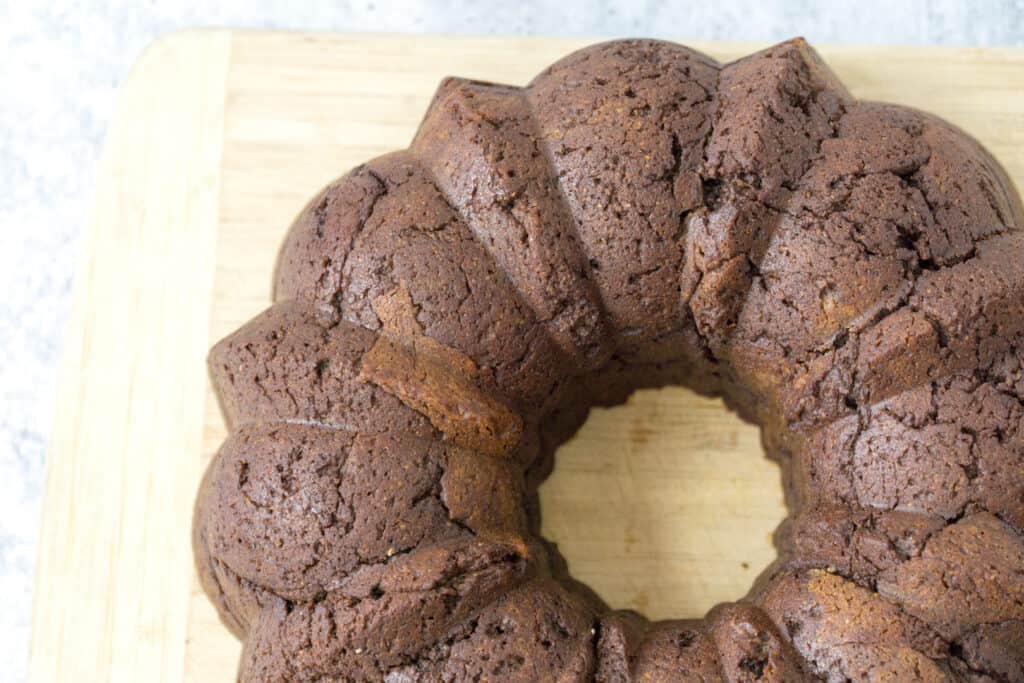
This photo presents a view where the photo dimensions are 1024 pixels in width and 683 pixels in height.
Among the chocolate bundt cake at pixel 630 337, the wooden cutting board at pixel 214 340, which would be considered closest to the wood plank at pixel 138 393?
the wooden cutting board at pixel 214 340

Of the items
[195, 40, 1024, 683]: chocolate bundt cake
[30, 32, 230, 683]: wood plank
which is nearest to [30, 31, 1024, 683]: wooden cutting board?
[30, 32, 230, 683]: wood plank

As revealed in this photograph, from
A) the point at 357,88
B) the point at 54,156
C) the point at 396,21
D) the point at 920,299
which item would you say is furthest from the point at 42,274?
the point at 920,299

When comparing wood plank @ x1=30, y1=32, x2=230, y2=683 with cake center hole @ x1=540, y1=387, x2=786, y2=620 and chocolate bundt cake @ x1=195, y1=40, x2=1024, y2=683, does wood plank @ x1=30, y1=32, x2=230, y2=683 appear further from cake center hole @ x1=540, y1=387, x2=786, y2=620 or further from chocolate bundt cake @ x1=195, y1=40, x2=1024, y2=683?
cake center hole @ x1=540, y1=387, x2=786, y2=620

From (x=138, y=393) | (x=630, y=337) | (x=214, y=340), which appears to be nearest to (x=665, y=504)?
(x=630, y=337)

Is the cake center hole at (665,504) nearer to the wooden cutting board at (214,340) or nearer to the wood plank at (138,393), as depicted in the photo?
the wooden cutting board at (214,340)

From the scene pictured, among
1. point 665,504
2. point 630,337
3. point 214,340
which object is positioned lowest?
point 665,504

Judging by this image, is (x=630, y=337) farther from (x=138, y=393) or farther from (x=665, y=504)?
(x=138, y=393)
